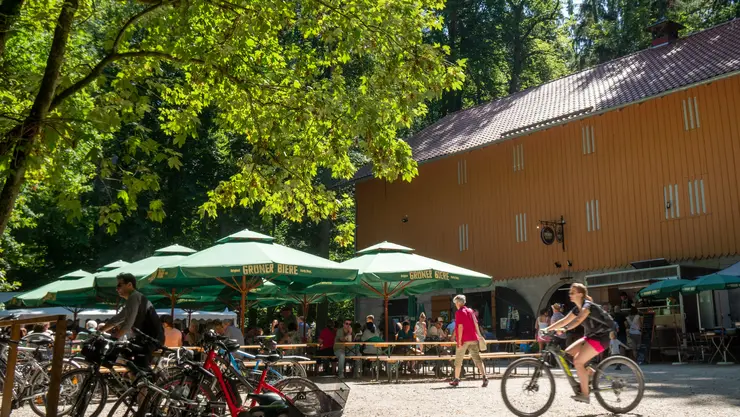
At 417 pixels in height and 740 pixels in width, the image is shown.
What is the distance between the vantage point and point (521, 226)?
25.7 m

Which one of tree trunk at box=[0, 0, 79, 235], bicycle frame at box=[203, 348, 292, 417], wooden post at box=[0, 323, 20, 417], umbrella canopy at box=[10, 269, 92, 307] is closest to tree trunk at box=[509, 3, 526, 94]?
umbrella canopy at box=[10, 269, 92, 307]

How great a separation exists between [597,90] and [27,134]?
2119cm

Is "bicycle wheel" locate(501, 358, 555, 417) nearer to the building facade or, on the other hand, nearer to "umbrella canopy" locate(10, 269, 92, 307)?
"umbrella canopy" locate(10, 269, 92, 307)

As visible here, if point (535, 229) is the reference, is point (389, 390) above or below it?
below

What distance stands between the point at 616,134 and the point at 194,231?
18.8 metres

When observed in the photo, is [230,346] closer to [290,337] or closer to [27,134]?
[27,134]

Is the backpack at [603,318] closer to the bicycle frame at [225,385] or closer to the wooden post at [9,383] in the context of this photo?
the bicycle frame at [225,385]

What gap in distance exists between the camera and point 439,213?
28969 millimetres

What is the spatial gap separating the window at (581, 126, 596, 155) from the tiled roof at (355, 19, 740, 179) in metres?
0.63

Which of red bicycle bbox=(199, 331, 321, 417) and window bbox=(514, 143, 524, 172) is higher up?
window bbox=(514, 143, 524, 172)

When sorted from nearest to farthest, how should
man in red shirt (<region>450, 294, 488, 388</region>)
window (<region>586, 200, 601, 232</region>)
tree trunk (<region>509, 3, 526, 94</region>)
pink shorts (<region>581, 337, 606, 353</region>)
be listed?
pink shorts (<region>581, 337, 606, 353</region>)
man in red shirt (<region>450, 294, 488, 388</region>)
window (<region>586, 200, 601, 232</region>)
tree trunk (<region>509, 3, 526, 94</region>)

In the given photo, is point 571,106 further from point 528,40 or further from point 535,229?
point 528,40

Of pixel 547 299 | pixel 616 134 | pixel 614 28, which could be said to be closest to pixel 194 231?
pixel 547 299

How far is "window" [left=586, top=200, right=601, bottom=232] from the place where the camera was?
76.9 feet
